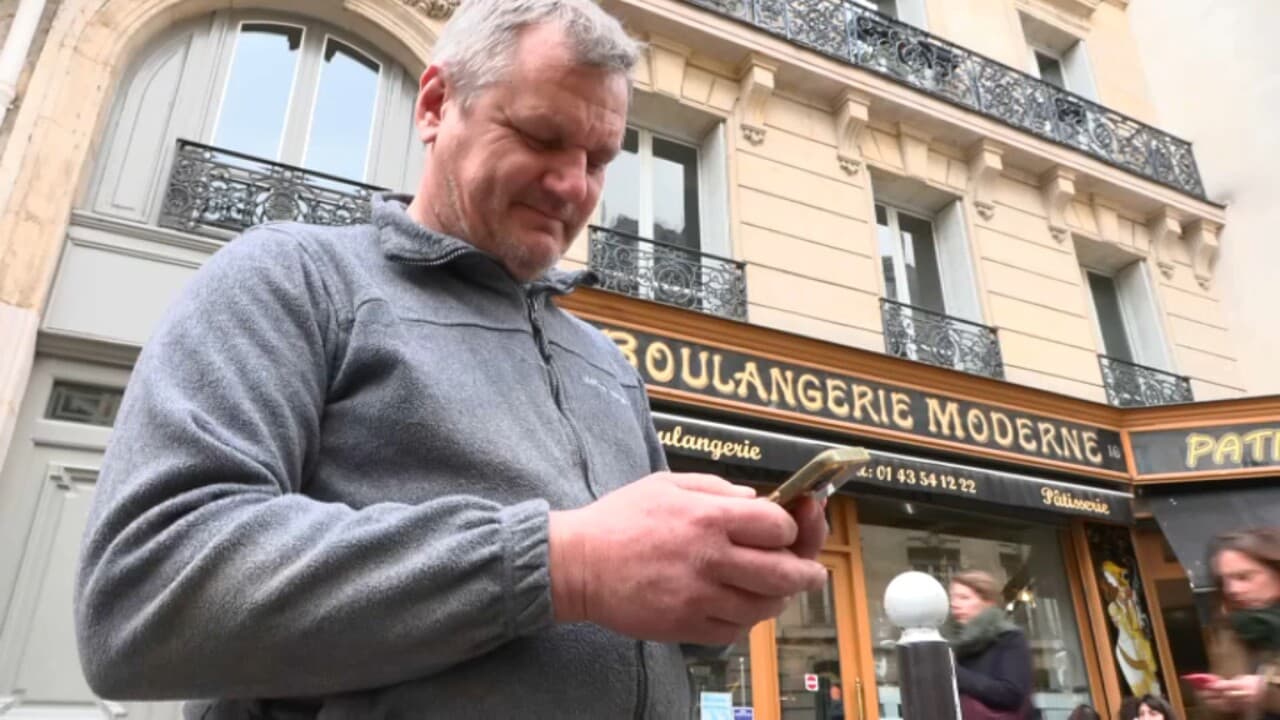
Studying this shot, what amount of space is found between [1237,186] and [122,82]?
1237cm

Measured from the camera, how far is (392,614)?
2.21ft

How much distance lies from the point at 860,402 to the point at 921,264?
260 centimetres

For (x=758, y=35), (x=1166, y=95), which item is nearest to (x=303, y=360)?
(x=758, y=35)

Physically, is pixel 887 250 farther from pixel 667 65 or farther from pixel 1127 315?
pixel 1127 315

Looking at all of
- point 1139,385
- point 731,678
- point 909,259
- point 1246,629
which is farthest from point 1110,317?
point 1246,629

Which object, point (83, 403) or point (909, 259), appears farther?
point (909, 259)

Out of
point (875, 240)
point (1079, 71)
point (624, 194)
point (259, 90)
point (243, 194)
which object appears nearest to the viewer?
point (243, 194)

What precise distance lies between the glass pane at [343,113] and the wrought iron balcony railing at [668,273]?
201 centimetres

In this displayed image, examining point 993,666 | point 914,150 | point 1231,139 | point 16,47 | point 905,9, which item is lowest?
point 993,666

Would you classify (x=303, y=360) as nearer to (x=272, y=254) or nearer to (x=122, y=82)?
(x=272, y=254)

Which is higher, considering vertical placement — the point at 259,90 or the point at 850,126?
the point at 850,126

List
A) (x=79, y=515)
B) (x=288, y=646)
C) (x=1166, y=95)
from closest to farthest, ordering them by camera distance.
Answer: (x=288, y=646)
(x=79, y=515)
(x=1166, y=95)

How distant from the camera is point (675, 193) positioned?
7371 mm

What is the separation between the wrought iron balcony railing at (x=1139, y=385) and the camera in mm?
8445
